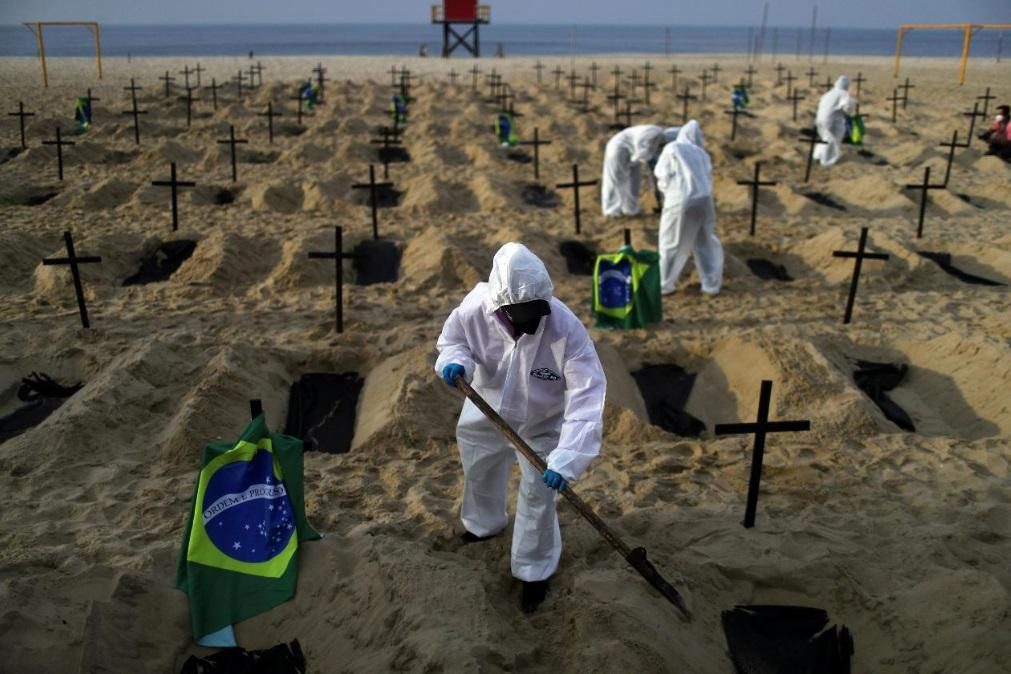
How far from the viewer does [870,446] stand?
558cm

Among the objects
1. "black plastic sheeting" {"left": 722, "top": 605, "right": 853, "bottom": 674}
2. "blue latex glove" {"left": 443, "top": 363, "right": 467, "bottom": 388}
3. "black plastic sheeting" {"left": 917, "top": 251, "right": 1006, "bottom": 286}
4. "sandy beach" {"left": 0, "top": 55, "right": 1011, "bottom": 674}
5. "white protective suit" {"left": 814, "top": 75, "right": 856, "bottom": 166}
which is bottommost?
"black plastic sheeting" {"left": 722, "top": 605, "right": 853, "bottom": 674}

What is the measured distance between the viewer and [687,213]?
8.23 meters

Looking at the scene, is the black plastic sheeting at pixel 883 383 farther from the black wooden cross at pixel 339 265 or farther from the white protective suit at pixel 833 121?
the white protective suit at pixel 833 121

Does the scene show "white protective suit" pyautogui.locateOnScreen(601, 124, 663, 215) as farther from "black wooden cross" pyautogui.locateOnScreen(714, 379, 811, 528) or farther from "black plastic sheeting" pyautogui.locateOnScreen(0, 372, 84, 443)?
"black plastic sheeting" pyautogui.locateOnScreen(0, 372, 84, 443)

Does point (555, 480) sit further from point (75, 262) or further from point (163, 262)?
point (163, 262)

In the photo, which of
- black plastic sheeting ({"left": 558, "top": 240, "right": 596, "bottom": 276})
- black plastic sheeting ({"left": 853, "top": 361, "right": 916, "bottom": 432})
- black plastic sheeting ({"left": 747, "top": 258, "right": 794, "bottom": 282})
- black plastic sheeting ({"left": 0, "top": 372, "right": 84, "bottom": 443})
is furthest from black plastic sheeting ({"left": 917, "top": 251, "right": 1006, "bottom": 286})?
black plastic sheeting ({"left": 0, "top": 372, "right": 84, "bottom": 443})

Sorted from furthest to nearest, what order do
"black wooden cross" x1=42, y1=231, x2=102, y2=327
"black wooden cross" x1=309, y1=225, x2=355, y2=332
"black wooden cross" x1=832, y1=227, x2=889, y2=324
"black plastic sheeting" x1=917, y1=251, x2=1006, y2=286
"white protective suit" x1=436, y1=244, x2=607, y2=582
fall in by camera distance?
"black plastic sheeting" x1=917, y1=251, x2=1006, y2=286, "black wooden cross" x1=832, y1=227, x2=889, y2=324, "black wooden cross" x1=309, y1=225, x2=355, y2=332, "black wooden cross" x1=42, y1=231, x2=102, y2=327, "white protective suit" x1=436, y1=244, x2=607, y2=582

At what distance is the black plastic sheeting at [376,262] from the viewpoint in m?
9.37

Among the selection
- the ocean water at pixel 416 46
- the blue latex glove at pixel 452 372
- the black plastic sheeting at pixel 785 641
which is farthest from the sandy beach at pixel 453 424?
the ocean water at pixel 416 46

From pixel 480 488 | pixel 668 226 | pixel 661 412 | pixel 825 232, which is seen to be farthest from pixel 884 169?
pixel 480 488

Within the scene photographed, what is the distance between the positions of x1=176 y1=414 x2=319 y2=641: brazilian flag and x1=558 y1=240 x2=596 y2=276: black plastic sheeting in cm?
624

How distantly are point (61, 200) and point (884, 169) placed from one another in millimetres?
14306

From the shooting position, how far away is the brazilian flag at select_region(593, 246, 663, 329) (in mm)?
7352

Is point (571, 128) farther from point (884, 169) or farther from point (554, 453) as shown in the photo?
point (554, 453)
